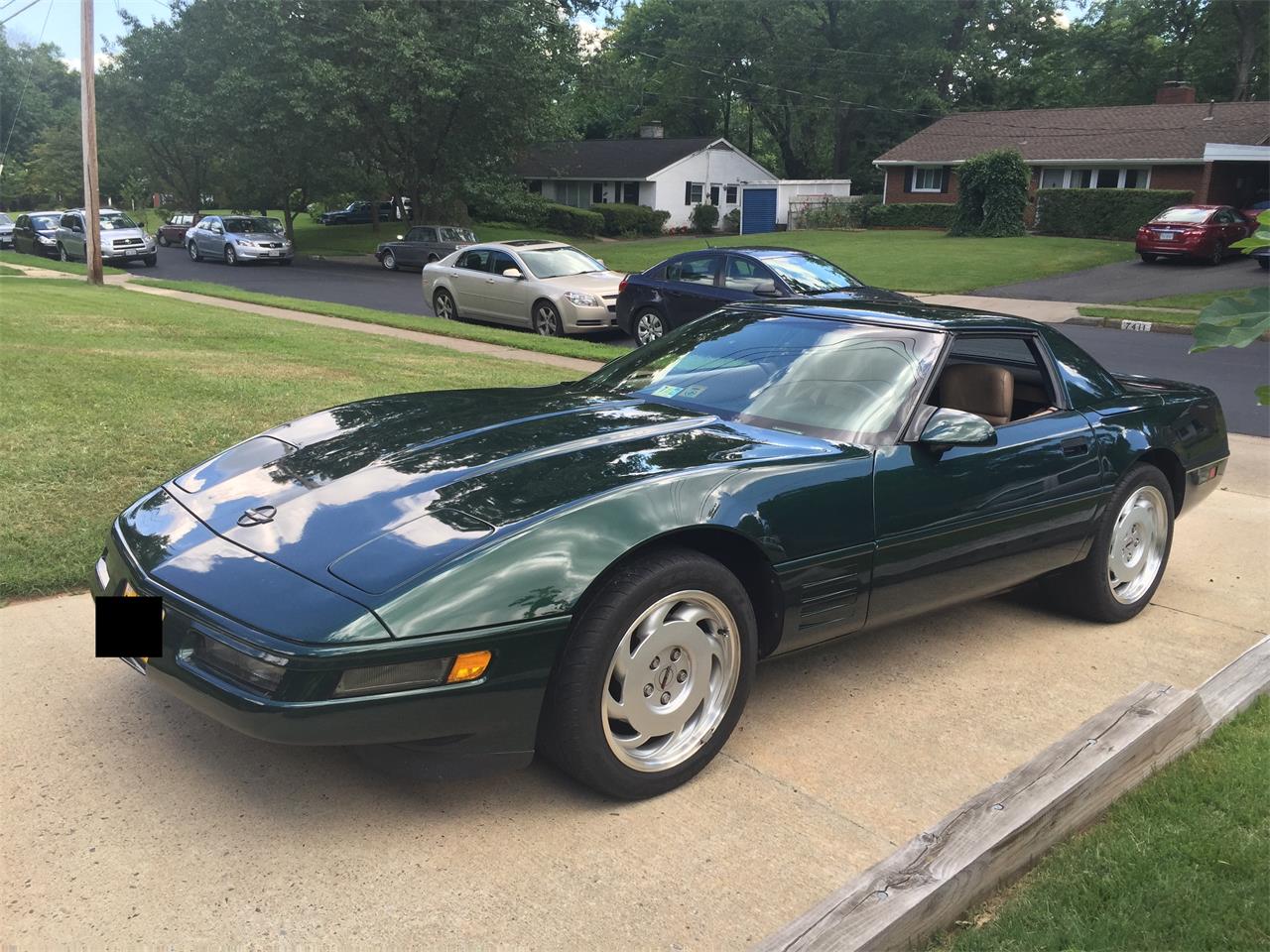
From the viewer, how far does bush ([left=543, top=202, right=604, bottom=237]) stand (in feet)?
146

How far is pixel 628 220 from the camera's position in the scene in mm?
46031

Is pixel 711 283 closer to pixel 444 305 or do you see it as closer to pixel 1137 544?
pixel 444 305

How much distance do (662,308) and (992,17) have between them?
46.8 m

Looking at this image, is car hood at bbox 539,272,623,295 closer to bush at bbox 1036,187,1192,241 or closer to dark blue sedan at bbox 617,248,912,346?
dark blue sedan at bbox 617,248,912,346

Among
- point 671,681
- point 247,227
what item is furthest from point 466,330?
point 247,227

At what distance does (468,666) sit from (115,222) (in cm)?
3351

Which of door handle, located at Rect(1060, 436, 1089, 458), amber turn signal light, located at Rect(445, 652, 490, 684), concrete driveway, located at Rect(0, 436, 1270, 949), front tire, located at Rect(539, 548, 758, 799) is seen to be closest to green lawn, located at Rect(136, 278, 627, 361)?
door handle, located at Rect(1060, 436, 1089, 458)

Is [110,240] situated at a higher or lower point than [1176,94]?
lower

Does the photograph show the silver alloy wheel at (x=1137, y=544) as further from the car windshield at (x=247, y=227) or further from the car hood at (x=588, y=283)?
the car windshield at (x=247, y=227)

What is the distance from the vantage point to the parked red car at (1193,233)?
27734mm

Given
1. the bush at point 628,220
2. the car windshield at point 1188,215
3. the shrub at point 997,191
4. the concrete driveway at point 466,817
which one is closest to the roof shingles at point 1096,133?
the shrub at point 997,191

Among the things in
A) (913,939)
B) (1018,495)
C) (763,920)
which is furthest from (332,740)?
(1018,495)

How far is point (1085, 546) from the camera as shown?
452 centimetres

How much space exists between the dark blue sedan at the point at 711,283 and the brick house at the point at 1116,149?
2719 cm
